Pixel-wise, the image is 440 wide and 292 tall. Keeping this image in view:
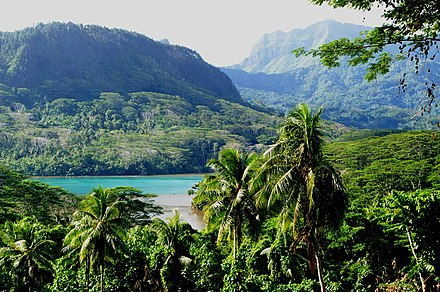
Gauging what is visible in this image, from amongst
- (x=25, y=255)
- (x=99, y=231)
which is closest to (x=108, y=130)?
(x=25, y=255)

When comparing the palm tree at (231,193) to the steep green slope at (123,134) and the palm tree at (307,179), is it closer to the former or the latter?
the palm tree at (307,179)

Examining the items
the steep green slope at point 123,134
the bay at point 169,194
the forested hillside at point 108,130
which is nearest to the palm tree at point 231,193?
the bay at point 169,194

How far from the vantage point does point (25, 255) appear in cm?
1977

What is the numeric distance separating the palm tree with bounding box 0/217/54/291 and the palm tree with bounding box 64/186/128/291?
362cm

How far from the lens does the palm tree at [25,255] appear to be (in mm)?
19750

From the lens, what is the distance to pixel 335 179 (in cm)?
1183

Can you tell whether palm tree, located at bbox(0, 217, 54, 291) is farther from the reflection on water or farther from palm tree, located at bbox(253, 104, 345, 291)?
the reflection on water

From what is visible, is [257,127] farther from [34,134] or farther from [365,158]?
[365,158]

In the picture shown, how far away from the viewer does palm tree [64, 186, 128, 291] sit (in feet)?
55.4

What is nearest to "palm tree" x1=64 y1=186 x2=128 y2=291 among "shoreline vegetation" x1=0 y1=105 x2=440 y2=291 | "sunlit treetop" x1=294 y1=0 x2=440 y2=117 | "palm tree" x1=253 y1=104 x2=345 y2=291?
"shoreline vegetation" x1=0 y1=105 x2=440 y2=291

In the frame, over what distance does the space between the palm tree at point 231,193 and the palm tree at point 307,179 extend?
13.7ft

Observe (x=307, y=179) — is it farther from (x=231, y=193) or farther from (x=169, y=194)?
(x=169, y=194)

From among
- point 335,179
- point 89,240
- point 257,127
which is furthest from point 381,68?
point 257,127

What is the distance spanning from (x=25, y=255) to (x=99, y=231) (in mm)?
5548
